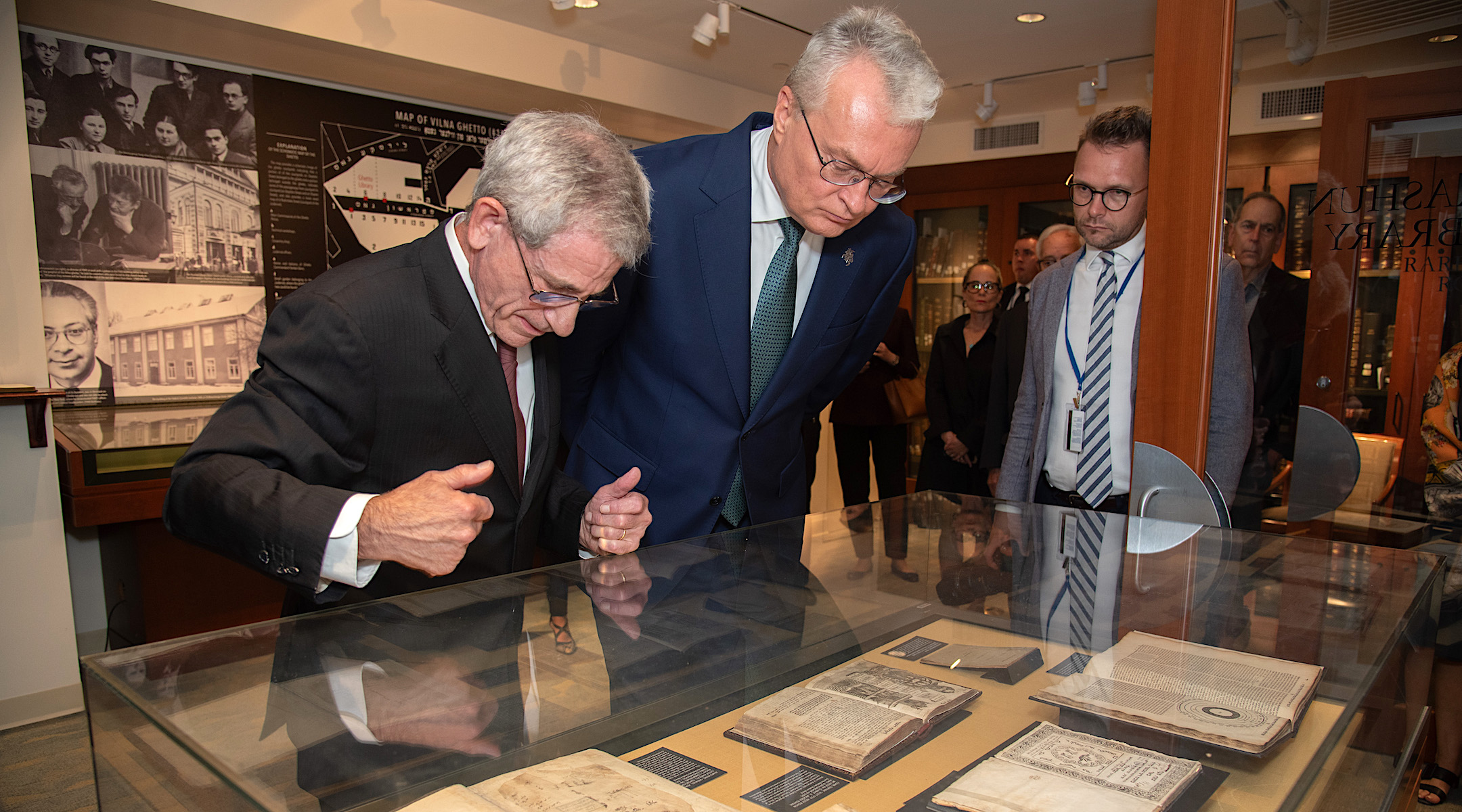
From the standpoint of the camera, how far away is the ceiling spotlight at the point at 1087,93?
5629 mm

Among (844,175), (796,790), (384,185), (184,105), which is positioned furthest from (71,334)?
(796,790)

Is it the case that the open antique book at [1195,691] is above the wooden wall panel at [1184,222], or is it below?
below

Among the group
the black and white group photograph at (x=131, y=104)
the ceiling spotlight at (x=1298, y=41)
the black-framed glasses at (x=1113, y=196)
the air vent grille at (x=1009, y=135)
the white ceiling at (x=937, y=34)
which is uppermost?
the white ceiling at (x=937, y=34)

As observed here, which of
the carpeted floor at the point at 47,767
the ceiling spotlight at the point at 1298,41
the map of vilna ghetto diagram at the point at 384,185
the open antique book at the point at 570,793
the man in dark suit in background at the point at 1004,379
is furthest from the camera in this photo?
the map of vilna ghetto diagram at the point at 384,185

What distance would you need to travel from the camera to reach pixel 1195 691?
97 centimetres

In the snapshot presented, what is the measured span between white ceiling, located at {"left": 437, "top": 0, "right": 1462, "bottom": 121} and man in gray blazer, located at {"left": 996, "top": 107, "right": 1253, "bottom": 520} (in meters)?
2.40

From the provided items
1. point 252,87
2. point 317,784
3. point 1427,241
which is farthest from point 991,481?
point 252,87

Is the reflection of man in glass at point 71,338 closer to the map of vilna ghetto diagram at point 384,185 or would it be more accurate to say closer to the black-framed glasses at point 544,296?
the map of vilna ghetto diagram at point 384,185

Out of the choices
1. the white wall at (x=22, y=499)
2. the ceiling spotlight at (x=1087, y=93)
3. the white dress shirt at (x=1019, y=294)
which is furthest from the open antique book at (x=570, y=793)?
the ceiling spotlight at (x=1087, y=93)

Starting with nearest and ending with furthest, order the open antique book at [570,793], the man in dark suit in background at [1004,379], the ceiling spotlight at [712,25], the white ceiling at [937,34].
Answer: the open antique book at [570,793] < the man in dark suit in background at [1004,379] < the ceiling spotlight at [712,25] < the white ceiling at [937,34]

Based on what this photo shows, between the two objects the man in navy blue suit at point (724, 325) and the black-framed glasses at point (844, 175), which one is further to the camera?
the man in navy blue suit at point (724, 325)

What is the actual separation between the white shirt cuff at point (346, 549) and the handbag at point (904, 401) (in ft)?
15.1

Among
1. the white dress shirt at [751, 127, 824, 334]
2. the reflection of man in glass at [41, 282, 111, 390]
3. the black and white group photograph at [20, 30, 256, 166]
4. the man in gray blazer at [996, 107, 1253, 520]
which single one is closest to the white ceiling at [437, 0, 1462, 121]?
the black and white group photograph at [20, 30, 256, 166]

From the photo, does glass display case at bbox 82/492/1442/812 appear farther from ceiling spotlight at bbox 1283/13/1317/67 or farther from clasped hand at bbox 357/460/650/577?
ceiling spotlight at bbox 1283/13/1317/67
